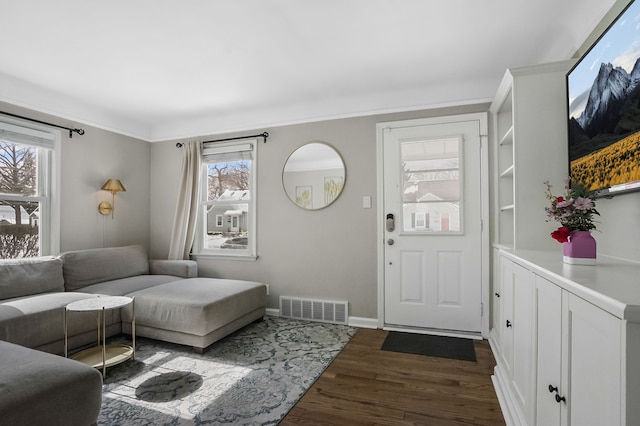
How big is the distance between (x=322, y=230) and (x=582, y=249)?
250cm

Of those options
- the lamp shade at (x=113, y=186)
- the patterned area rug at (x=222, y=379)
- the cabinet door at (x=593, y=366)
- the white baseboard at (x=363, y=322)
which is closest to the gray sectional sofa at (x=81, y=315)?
the patterned area rug at (x=222, y=379)

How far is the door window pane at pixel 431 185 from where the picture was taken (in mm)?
3156

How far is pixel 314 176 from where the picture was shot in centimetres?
365

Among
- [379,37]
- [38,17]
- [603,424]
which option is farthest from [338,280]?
[38,17]

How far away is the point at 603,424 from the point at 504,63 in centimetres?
279

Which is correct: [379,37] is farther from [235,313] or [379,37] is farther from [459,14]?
[235,313]

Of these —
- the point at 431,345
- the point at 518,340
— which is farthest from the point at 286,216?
the point at 518,340

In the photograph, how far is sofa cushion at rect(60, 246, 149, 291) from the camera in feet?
10.5

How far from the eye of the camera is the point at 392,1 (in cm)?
196

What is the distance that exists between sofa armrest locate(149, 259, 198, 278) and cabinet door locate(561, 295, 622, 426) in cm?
367

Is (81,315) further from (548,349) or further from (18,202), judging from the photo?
(548,349)

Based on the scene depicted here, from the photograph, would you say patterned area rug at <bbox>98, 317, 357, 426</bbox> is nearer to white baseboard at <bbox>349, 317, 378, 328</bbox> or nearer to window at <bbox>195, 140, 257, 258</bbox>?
white baseboard at <bbox>349, 317, 378, 328</bbox>

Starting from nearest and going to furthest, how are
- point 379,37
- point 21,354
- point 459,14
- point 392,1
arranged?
point 21,354
point 392,1
point 459,14
point 379,37

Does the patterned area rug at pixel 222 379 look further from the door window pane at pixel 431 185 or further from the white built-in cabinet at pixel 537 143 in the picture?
the white built-in cabinet at pixel 537 143
